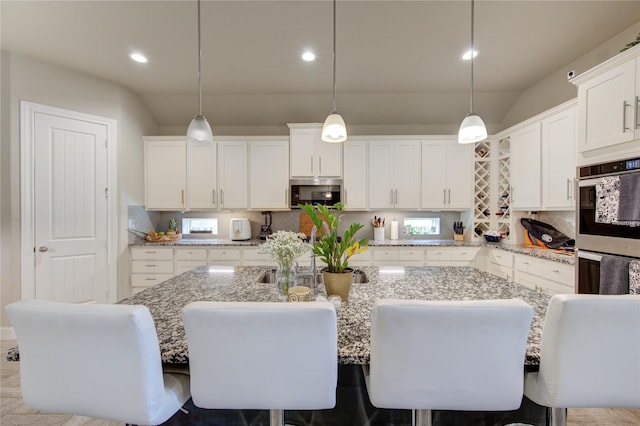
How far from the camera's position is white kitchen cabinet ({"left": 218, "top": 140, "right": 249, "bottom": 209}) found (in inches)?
148

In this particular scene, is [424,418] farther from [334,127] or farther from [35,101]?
[35,101]

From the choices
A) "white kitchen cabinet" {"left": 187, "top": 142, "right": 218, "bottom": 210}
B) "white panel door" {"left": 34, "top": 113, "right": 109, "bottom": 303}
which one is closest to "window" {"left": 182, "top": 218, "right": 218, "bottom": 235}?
"white kitchen cabinet" {"left": 187, "top": 142, "right": 218, "bottom": 210}

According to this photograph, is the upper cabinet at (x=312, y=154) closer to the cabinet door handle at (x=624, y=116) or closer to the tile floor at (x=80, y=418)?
the cabinet door handle at (x=624, y=116)

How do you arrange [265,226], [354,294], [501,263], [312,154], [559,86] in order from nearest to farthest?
[354,294], [559,86], [501,263], [312,154], [265,226]

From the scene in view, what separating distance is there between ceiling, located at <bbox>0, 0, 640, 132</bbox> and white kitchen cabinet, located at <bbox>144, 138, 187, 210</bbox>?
58 cm

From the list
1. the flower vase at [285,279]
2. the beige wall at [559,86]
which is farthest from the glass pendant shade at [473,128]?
the beige wall at [559,86]

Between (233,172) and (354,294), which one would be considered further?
(233,172)

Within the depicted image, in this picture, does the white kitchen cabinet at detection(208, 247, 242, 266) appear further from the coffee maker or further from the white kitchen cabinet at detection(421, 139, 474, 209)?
the white kitchen cabinet at detection(421, 139, 474, 209)

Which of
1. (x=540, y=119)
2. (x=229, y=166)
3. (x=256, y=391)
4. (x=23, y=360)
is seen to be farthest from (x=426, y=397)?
(x=229, y=166)

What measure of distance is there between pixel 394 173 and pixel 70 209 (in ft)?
12.9

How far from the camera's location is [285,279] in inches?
55.4

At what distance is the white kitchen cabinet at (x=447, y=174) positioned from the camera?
3703 millimetres

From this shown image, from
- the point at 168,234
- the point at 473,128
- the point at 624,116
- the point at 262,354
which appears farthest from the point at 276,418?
the point at 168,234

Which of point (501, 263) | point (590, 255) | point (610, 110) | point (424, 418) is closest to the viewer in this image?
point (424, 418)
